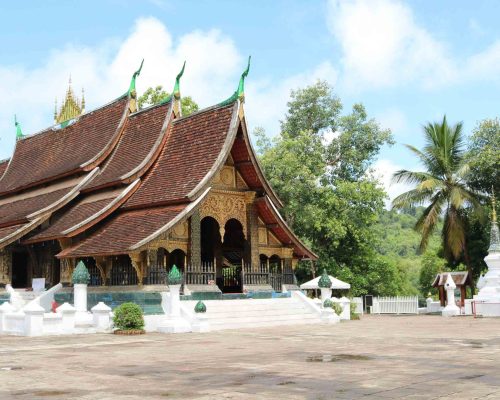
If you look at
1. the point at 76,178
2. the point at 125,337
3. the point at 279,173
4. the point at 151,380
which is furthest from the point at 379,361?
the point at 279,173

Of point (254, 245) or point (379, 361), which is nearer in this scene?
point (379, 361)

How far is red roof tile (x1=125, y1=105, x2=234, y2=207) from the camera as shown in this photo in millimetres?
18558

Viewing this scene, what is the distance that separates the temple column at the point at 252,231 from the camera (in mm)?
20203

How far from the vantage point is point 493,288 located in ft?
80.6

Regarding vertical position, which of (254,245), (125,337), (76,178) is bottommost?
(125,337)

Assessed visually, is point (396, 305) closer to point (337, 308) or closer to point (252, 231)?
point (337, 308)

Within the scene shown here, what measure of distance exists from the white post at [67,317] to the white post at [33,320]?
0.52 metres

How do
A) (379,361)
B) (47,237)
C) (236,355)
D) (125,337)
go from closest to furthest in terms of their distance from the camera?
1. (379,361)
2. (236,355)
3. (125,337)
4. (47,237)

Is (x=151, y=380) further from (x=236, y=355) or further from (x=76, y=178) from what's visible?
(x=76, y=178)

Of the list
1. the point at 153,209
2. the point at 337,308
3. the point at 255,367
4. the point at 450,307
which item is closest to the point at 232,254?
the point at 337,308

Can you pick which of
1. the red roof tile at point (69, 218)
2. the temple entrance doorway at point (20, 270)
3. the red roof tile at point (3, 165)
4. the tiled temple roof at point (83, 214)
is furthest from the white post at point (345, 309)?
the red roof tile at point (3, 165)

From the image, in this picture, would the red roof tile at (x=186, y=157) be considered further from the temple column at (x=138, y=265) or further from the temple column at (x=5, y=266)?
the temple column at (x=5, y=266)

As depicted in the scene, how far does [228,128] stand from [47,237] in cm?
622

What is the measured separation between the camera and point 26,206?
22.2 meters
